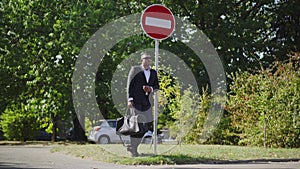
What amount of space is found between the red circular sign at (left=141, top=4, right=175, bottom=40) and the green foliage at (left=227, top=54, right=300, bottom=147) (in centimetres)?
536

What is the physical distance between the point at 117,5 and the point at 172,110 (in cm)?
1002

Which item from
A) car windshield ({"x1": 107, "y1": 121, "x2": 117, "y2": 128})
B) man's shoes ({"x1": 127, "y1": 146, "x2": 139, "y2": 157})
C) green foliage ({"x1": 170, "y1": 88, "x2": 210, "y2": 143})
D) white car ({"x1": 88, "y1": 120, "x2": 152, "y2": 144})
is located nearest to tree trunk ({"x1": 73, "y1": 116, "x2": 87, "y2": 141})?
white car ({"x1": 88, "y1": 120, "x2": 152, "y2": 144})

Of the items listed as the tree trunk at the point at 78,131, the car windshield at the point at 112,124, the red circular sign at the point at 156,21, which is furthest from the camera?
the tree trunk at the point at 78,131

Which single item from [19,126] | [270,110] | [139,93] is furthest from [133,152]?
[19,126]

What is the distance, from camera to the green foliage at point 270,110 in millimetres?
14508

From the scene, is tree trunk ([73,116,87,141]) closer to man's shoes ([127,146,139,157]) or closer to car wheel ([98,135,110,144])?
car wheel ([98,135,110,144])

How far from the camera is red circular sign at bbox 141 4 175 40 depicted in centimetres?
1067

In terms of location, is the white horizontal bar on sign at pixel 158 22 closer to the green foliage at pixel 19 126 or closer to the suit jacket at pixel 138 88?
the suit jacket at pixel 138 88

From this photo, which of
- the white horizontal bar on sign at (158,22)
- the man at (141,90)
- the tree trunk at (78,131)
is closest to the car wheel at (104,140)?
the tree trunk at (78,131)

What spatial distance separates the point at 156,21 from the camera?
425 inches

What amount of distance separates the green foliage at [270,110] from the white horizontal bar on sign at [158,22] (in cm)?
525

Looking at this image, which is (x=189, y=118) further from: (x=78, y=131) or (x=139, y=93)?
(x=78, y=131)

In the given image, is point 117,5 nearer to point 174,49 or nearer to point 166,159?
point 174,49

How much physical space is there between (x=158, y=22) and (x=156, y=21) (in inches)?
3.1
